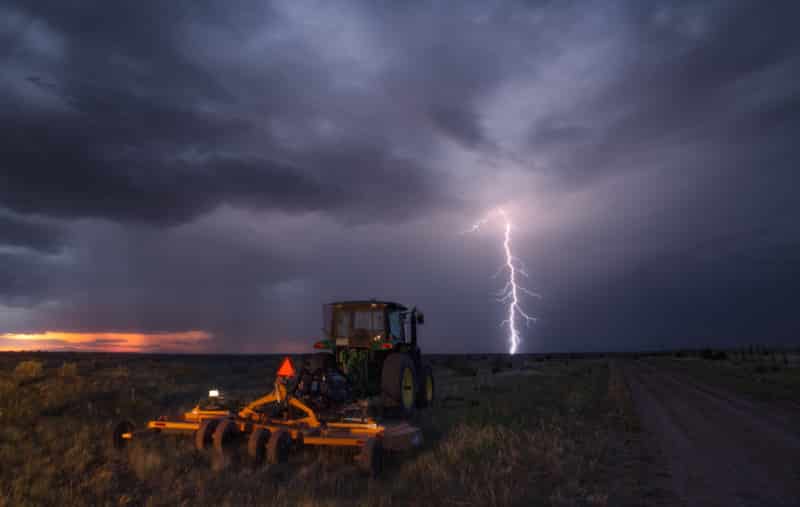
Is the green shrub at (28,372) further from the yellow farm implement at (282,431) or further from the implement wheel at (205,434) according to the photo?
the implement wheel at (205,434)

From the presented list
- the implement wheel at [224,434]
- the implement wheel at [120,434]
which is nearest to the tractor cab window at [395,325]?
the implement wheel at [224,434]

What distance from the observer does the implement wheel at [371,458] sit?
7359 mm

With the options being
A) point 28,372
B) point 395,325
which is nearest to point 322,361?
point 395,325

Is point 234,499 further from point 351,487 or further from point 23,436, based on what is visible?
point 23,436

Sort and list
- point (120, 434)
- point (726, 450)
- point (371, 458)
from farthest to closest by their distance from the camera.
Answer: point (726, 450)
point (120, 434)
point (371, 458)

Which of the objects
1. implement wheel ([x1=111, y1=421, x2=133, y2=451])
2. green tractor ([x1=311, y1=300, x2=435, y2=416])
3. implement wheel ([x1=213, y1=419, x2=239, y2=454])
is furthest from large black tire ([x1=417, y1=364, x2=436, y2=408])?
implement wheel ([x1=111, y1=421, x2=133, y2=451])

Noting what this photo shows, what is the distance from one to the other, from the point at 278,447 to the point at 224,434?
3.55 ft

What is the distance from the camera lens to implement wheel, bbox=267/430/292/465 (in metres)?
7.53

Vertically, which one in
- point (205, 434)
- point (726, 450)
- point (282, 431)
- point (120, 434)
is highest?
point (282, 431)

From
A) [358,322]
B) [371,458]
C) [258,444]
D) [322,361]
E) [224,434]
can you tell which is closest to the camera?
[371,458]

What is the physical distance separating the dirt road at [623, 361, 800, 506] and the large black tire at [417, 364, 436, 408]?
5.16 meters

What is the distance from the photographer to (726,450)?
10141 mm

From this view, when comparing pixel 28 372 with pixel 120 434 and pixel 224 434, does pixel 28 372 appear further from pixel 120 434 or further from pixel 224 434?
pixel 224 434

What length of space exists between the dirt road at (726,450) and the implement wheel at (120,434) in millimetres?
8455
